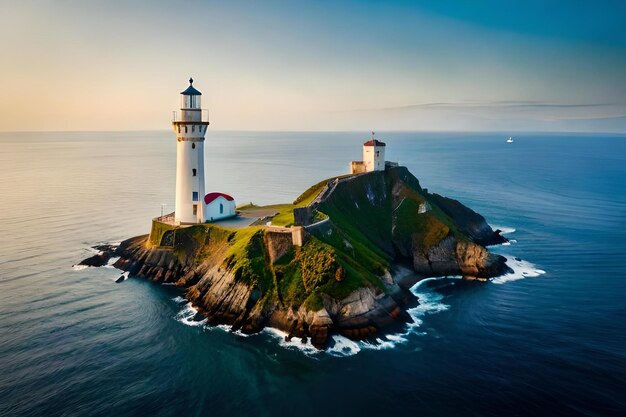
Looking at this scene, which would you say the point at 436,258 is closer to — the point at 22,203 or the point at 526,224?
the point at 526,224

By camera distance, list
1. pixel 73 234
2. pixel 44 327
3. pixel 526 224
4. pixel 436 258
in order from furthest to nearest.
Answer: pixel 526 224, pixel 73 234, pixel 436 258, pixel 44 327

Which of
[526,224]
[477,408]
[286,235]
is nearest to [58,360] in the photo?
[286,235]

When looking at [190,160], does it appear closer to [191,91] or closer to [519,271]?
[191,91]

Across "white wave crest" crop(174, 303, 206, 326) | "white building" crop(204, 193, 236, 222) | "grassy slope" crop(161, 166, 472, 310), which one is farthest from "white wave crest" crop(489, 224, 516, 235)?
"white wave crest" crop(174, 303, 206, 326)

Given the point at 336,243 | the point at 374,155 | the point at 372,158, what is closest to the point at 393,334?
the point at 336,243

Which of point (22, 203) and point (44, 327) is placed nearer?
Result: point (44, 327)

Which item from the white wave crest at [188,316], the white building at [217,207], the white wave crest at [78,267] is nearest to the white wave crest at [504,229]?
the white building at [217,207]

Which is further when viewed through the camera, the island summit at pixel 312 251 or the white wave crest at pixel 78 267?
the white wave crest at pixel 78 267

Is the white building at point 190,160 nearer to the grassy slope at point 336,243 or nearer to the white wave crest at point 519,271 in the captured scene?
the grassy slope at point 336,243
